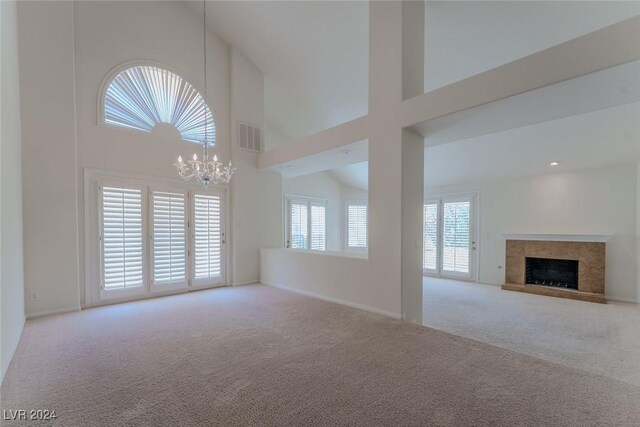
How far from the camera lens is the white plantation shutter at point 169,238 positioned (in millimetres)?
5102

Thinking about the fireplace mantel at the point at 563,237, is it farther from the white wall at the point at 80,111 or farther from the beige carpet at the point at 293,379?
the white wall at the point at 80,111

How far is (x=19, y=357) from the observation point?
2.78 m

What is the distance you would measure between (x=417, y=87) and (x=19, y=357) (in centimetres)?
531

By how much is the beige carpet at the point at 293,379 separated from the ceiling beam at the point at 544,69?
8.35 ft

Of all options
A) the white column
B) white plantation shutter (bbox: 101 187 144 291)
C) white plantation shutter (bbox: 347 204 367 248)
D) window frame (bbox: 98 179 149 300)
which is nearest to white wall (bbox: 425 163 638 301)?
white plantation shutter (bbox: 347 204 367 248)

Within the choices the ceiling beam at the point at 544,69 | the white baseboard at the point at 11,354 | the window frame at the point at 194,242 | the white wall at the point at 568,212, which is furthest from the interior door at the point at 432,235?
the white baseboard at the point at 11,354

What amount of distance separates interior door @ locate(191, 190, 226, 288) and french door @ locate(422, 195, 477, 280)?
18.0ft

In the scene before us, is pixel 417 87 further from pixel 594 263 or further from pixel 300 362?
pixel 594 263

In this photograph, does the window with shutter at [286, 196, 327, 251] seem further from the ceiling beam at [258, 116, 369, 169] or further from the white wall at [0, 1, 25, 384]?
the white wall at [0, 1, 25, 384]

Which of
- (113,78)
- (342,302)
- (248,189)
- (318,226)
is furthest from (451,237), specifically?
(113,78)

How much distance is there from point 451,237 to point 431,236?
1.78 feet

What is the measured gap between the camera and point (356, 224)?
9.70m

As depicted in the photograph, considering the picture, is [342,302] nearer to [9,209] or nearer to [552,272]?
[9,209]

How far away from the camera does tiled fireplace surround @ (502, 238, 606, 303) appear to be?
18.3 feet
